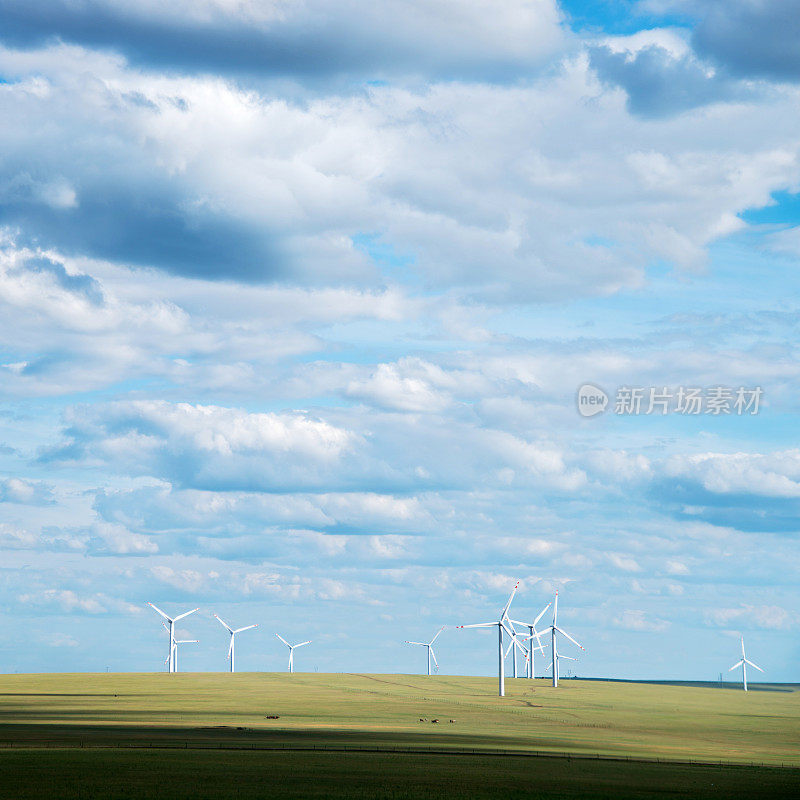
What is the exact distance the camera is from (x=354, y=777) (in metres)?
96.2

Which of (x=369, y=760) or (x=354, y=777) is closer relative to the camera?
(x=354, y=777)

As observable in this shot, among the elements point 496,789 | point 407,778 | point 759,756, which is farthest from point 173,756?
point 759,756

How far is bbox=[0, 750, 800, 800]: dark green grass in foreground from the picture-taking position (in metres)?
84.2

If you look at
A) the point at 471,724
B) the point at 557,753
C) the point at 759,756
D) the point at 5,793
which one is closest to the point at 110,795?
the point at 5,793

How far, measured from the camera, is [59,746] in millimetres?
123812

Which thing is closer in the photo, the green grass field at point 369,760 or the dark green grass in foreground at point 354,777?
the dark green grass in foreground at point 354,777

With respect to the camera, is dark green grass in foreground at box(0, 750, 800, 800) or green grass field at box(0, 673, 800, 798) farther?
green grass field at box(0, 673, 800, 798)

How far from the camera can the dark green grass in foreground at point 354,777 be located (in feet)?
276

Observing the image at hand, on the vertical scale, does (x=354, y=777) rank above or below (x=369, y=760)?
above

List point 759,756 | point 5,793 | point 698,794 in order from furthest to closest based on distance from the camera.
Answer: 1. point 759,756
2. point 698,794
3. point 5,793

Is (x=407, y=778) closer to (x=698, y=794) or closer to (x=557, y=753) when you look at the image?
(x=698, y=794)

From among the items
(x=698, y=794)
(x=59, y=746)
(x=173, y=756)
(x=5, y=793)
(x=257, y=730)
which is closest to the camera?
(x=5, y=793)

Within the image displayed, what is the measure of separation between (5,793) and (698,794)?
53.2 m

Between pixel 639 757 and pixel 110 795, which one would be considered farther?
pixel 639 757
